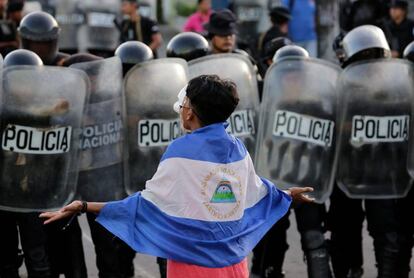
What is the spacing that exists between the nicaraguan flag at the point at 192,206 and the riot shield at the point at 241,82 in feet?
8.05

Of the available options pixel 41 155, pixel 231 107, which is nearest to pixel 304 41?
pixel 41 155

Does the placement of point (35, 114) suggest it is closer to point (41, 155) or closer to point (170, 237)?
point (41, 155)

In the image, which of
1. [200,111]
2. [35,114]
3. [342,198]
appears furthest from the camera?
[342,198]

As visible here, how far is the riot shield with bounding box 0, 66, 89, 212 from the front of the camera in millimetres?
7254

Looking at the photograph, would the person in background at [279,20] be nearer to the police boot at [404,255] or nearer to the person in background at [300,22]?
the person in background at [300,22]

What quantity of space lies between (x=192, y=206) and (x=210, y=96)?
1.51 ft

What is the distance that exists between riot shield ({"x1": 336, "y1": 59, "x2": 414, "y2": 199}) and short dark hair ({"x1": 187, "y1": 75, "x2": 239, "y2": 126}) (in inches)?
103

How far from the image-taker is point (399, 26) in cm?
1418

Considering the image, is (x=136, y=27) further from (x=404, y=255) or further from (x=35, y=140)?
(x=35, y=140)

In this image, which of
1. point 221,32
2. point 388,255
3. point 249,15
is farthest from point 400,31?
point 388,255

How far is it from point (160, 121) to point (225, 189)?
2461 millimetres

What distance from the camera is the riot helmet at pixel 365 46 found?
8086 mm

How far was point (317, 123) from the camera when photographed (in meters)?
7.71

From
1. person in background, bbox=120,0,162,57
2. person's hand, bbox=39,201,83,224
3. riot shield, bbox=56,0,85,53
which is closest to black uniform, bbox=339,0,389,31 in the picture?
person in background, bbox=120,0,162,57
